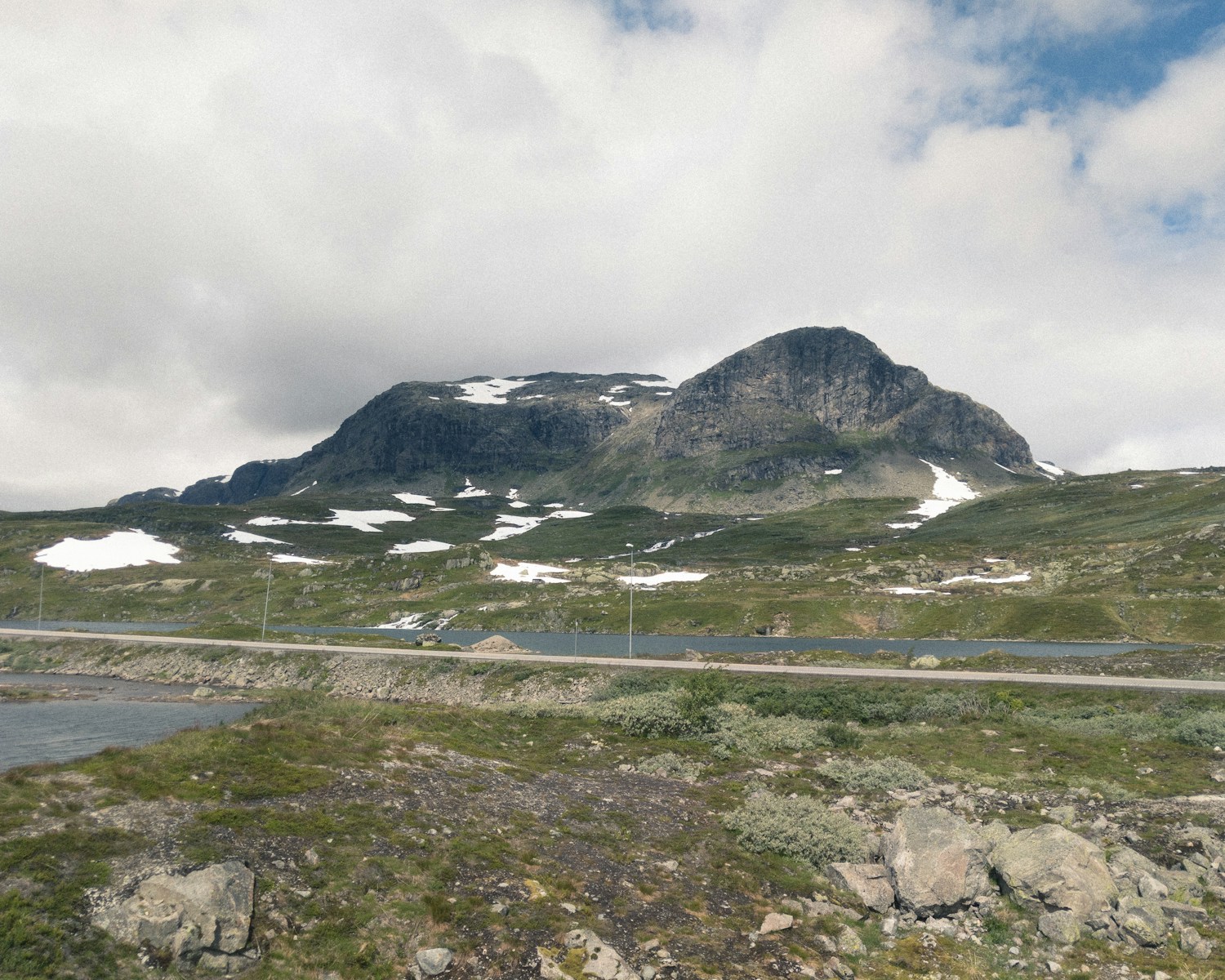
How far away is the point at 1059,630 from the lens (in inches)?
4112

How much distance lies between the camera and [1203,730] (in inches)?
1270

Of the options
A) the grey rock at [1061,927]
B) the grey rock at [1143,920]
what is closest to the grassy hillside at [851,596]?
the grey rock at [1143,920]

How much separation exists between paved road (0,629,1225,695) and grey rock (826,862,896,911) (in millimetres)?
33913

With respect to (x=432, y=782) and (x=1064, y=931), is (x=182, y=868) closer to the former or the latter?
(x=432, y=782)

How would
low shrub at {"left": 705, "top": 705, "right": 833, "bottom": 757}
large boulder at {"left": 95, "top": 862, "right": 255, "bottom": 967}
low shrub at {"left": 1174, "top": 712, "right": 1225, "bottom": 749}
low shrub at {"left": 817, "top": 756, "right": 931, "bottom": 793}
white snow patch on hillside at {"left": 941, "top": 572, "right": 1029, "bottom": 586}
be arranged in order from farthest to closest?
white snow patch on hillside at {"left": 941, "top": 572, "right": 1029, "bottom": 586}
low shrub at {"left": 705, "top": 705, "right": 833, "bottom": 757}
low shrub at {"left": 1174, "top": 712, "right": 1225, "bottom": 749}
low shrub at {"left": 817, "top": 756, "right": 931, "bottom": 793}
large boulder at {"left": 95, "top": 862, "right": 255, "bottom": 967}

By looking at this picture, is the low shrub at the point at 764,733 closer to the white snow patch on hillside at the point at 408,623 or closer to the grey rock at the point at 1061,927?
the grey rock at the point at 1061,927

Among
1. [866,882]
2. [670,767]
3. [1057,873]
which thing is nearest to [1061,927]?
[1057,873]

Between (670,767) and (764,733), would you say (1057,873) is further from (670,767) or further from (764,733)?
(764,733)

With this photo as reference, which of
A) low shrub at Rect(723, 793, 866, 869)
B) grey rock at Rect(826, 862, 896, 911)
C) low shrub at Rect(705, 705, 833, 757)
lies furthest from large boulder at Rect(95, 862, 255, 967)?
low shrub at Rect(705, 705, 833, 757)

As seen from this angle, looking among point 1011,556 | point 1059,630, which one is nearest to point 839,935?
point 1059,630

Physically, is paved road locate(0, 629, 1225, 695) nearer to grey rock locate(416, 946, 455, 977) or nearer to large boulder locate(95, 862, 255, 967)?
grey rock locate(416, 946, 455, 977)

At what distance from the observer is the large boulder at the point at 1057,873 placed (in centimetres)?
1681

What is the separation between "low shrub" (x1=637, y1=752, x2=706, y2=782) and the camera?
30.6 metres

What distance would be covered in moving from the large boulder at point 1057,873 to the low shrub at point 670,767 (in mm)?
14251
